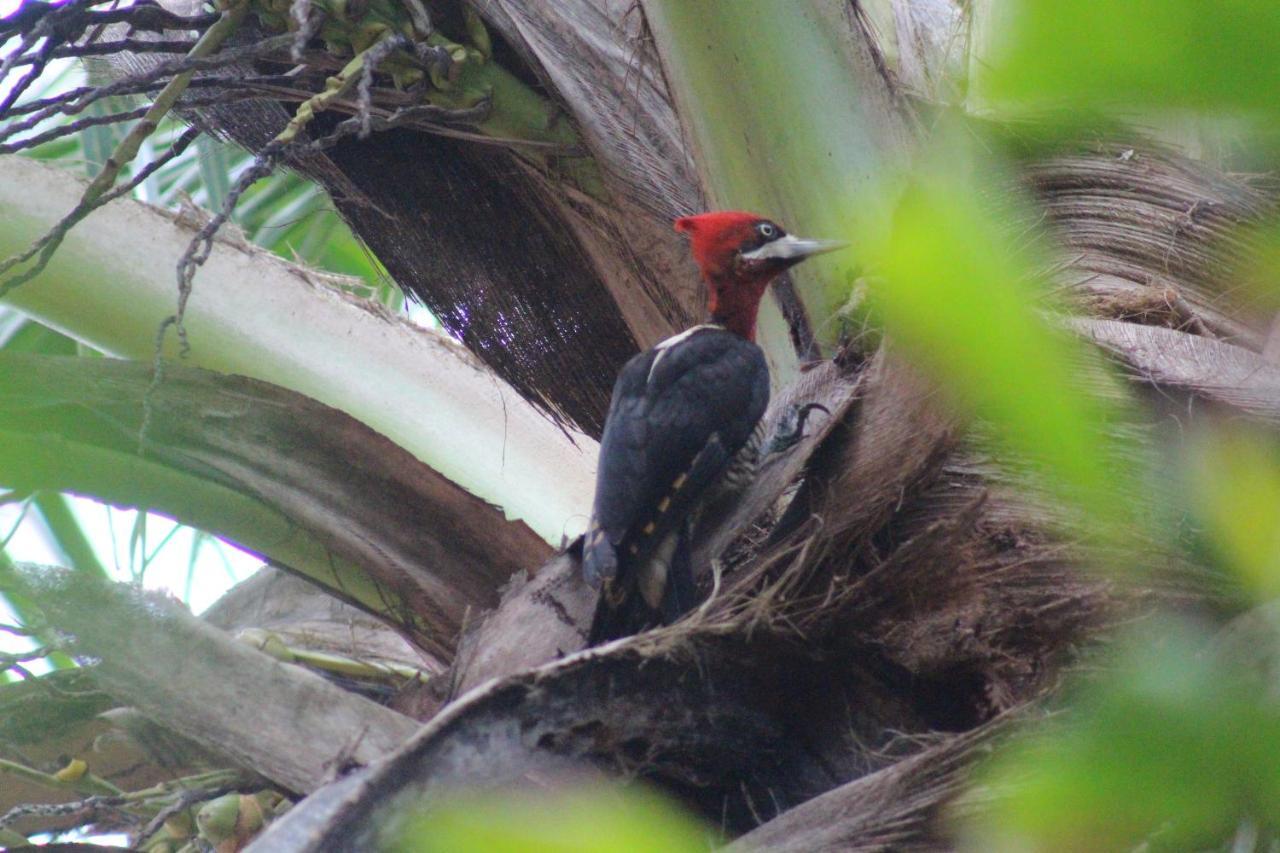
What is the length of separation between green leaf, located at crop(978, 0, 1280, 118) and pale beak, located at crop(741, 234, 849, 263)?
1.77 meters

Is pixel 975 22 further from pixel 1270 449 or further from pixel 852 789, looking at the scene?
pixel 852 789

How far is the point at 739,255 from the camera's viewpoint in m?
2.53

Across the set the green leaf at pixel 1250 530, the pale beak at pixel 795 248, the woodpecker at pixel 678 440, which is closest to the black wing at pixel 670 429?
the woodpecker at pixel 678 440

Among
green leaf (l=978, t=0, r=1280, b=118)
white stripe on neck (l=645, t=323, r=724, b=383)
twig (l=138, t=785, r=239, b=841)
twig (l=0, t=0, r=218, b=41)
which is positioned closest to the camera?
green leaf (l=978, t=0, r=1280, b=118)

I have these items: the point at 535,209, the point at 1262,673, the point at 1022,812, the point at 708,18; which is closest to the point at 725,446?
Answer: the point at 535,209

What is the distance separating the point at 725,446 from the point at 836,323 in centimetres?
46

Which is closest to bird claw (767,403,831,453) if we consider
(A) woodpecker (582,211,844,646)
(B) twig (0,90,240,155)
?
(A) woodpecker (582,211,844,646)

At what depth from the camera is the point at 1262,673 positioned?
62 cm

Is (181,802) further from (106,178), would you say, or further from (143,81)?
(143,81)

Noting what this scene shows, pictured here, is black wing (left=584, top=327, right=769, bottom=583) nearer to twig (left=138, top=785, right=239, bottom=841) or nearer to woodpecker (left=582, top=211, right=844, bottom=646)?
woodpecker (left=582, top=211, right=844, bottom=646)

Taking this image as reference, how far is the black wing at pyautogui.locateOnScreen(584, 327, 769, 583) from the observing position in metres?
2.36

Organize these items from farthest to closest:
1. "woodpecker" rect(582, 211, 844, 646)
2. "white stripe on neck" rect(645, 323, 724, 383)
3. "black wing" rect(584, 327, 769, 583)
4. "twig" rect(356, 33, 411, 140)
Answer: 1. "white stripe on neck" rect(645, 323, 724, 383)
2. "black wing" rect(584, 327, 769, 583)
3. "woodpecker" rect(582, 211, 844, 646)
4. "twig" rect(356, 33, 411, 140)

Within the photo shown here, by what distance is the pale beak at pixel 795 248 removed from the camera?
7.09 feet

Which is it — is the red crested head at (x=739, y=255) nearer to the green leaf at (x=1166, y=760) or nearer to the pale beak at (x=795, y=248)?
the pale beak at (x=795, y=248)
